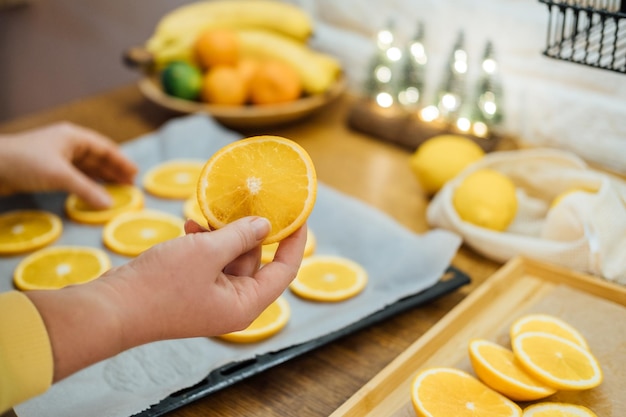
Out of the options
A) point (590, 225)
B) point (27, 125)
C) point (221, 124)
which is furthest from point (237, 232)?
point (27, 125)

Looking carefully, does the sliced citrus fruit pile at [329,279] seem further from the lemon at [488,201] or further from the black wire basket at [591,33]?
the black wire basket at [591,33]

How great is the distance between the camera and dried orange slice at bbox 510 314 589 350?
0.81 metres

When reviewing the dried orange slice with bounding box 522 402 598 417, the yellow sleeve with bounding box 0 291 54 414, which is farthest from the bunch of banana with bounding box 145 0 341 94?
the yellow sleeve with bounding box 0 291 54 414

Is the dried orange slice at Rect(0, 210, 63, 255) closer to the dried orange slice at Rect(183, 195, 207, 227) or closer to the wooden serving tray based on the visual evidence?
the dried orange slice at Rect(183, 195, 207, 227)

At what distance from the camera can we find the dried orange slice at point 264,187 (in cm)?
70

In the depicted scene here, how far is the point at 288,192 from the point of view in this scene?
2.33 ft

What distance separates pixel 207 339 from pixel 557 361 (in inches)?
17.6

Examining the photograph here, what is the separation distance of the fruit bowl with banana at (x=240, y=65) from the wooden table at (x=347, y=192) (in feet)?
0.23

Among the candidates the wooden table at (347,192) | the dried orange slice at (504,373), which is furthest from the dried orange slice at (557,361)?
the wooden table at (347,192)

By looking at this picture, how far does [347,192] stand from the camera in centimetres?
126

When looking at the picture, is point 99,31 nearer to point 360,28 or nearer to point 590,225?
point 360,28

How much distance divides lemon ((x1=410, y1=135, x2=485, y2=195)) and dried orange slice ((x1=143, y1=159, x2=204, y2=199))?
428 mm

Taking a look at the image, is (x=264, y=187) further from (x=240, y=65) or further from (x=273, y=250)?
(x=240, y=65)

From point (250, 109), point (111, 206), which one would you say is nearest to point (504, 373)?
point (111, 206)
